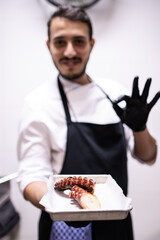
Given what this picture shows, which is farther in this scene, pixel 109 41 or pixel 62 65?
pixel 109 41

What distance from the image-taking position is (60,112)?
969 mm

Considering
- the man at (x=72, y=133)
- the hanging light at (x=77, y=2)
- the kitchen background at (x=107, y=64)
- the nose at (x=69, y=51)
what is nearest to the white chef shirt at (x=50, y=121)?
the man at (x=72, y=133)

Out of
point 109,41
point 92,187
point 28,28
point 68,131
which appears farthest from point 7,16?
point 92,187

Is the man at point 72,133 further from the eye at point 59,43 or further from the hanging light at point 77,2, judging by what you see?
the hanging light at point 77,2

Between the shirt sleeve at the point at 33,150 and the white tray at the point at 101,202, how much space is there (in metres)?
0.26

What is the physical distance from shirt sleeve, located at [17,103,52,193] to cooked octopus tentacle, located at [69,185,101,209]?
315 millimetres

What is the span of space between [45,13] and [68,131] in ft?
2.66

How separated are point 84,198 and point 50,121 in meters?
0.50

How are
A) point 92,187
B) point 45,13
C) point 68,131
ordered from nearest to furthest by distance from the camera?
point 92,187
point 68,131
point 45,13

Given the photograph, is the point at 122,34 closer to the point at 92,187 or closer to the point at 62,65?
the point at 62,65

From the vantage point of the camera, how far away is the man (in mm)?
880

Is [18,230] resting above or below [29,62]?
below

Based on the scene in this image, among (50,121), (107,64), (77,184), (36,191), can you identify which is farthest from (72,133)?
(107,64)

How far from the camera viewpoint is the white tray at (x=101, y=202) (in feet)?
1.31
